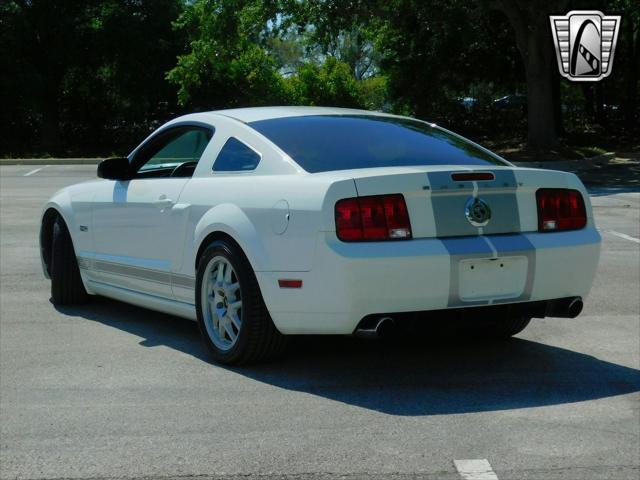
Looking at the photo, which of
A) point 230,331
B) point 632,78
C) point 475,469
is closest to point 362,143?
point 230,331

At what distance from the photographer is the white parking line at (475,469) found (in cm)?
441

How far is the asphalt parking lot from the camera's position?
4609mm

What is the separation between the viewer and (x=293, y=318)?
5.89 metres

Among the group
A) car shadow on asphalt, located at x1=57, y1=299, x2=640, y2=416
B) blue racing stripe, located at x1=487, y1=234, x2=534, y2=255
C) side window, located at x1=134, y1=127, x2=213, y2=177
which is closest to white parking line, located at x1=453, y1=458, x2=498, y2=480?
car shadow on asphalt, located at x1=57, y1=299, x2=640, y2=416

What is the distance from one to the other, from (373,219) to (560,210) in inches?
46.1

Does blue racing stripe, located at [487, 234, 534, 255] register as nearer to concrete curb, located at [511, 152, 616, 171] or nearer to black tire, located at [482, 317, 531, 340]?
black tire, located at [482, 317, 531, 340]

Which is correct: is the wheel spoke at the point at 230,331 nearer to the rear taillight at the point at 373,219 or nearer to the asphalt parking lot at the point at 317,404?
the asphalt parking lot at the point at 317,404

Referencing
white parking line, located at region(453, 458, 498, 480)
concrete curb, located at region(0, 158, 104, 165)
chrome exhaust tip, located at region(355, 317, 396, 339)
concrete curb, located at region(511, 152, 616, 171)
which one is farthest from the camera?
concrete curb, located at region(0, 158, 104, 165)

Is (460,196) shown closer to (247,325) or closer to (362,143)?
(362,143)

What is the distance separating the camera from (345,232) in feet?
18.6

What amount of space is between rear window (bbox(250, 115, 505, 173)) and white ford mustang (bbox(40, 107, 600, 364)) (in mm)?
13

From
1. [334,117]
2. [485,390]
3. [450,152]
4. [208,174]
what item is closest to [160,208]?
[208,174]

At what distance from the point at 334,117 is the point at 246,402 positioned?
6.91ft

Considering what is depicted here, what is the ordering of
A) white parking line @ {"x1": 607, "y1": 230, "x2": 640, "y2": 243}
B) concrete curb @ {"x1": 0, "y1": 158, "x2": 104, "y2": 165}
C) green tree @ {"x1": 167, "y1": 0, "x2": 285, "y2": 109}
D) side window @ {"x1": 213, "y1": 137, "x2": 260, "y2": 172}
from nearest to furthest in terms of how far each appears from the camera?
side window @ {"x1": 213, "y1": 137, "x2": 260, "y2": 172} < white parking line @ {"x1": 607, "y1": 230, "x2": 640, "y2": 243} < green tree @ {"x1": 167, "y1": 0, "x2": 285, "y2": 109} < concrete curb @ {"x1": 0, "y1": 158, "x2": 104, "y2": 165}
